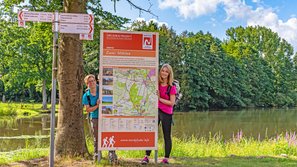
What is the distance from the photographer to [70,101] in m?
6.75

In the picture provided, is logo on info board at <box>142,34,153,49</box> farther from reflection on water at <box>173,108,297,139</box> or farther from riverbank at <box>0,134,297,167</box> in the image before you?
reflection on water at <box>173,108,297,139</box>

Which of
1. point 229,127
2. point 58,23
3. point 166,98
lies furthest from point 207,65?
point 58,23

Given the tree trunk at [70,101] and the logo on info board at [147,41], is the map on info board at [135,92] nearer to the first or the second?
the logo on info board at [147,41]

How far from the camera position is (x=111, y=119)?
6387 millimetres

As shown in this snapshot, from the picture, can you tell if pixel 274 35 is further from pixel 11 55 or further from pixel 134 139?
pixel 134 139

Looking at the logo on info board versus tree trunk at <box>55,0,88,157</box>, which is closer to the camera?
the logo on info board

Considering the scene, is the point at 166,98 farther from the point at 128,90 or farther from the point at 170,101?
the point at 128,90

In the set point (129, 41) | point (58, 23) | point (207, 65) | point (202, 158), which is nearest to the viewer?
point (58, 23)

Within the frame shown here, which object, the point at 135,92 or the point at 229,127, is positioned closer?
the point at 135,92

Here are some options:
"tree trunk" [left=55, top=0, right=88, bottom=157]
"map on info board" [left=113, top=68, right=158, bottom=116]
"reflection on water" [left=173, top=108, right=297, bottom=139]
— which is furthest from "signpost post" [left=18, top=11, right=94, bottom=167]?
"reflection on water" [left=173, top=108, right=297, bottom=139]

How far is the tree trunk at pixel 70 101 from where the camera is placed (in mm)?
6723

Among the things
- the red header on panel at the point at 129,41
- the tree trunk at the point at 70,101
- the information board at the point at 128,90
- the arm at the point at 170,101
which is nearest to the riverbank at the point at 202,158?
the tree trunk at the point at 70,101

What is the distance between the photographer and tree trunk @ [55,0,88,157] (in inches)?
265

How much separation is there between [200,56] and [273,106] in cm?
2042
